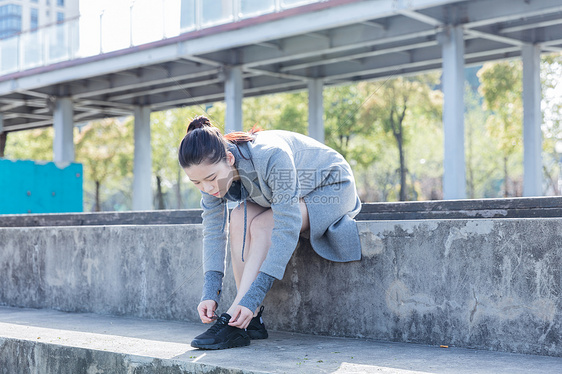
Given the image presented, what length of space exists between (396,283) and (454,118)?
11562 millimetres

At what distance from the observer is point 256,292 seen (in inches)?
118

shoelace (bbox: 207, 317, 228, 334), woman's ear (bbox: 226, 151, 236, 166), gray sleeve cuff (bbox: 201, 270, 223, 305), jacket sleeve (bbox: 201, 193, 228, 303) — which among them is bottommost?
shoelace (bbox: 207, 317, 228, 334)

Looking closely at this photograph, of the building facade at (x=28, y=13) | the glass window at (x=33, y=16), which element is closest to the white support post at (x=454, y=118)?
the building facade at (x=28, y=13)

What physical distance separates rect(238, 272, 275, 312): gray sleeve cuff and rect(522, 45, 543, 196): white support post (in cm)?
1400

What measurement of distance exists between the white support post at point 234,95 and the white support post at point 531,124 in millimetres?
7827

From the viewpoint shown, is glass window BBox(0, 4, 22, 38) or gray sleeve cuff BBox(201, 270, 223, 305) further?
glass window BBox(0, 4, 22, 38)

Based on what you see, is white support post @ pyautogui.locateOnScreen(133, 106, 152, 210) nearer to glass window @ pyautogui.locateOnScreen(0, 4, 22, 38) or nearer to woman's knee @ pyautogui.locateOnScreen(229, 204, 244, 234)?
woman's knee @ pyautogui.locateOnScreen(229, 204, 244, 234)

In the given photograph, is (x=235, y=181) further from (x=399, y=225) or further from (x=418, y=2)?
(x=418, y=2)

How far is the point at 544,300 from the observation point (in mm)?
2863

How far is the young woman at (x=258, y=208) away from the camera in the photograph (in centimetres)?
303

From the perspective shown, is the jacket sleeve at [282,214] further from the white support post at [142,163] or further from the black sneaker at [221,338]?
the white support post at [142,163]

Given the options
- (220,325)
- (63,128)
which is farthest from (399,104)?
(220,325)

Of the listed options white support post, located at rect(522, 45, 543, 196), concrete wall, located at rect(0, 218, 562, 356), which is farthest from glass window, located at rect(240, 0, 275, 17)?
concrete wall, located at rect(0, 218, 562, 356)

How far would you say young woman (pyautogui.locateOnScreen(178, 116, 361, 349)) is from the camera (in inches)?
119
